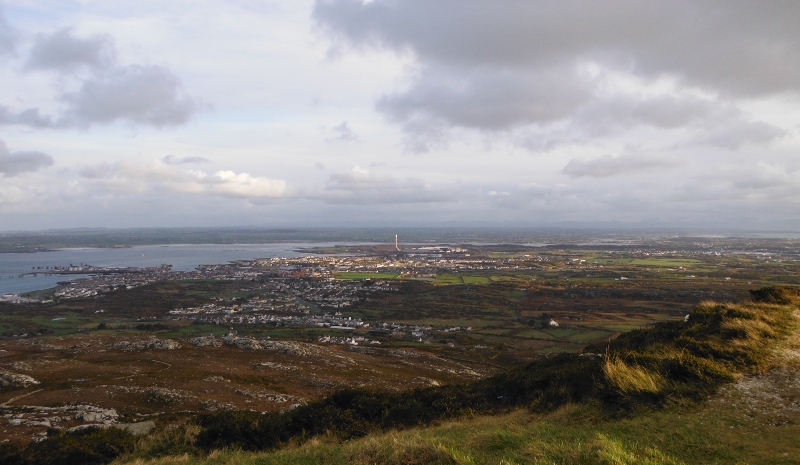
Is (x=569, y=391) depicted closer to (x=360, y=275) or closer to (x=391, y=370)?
(x=391, y=370)

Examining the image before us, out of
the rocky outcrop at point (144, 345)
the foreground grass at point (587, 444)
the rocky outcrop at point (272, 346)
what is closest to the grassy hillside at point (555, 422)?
the foreground grass at point (587, 444)

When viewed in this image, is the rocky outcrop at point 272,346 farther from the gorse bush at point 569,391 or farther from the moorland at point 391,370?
the gorse bush at point 569,391

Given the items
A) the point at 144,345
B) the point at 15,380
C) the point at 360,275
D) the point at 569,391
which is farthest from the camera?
the point at 360,275

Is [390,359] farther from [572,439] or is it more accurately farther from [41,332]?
[41,332]

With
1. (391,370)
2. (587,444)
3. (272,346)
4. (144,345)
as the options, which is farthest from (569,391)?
(144,345)

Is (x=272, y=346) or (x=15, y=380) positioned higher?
(x=15, y=380)

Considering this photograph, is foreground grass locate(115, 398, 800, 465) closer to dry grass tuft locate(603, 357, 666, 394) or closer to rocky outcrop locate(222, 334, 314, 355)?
dry grass tuft locate(603, 357, 666, 394)
